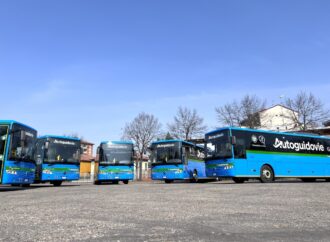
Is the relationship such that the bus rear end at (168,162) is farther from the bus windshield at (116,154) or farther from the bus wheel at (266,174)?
the bus wheel at (266,174)

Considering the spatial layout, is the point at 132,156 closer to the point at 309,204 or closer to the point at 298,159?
the point at 298,159

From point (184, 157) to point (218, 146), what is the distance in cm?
405

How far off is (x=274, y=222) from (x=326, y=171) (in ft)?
60.7

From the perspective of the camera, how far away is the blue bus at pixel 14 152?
1427cm

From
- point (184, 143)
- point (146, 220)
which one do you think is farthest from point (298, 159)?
point (146, 220)

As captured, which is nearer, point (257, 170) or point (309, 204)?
point (309, 204)

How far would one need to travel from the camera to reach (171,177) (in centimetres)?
2239

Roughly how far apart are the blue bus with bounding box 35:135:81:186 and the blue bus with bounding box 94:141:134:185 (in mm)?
1605

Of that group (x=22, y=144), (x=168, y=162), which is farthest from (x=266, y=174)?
(x=22, y=144)

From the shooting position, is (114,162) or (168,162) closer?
(114,162)

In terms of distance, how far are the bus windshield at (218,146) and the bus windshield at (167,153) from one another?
3.05 m

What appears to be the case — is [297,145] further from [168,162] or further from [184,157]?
[168,162]

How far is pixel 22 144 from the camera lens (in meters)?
15.6

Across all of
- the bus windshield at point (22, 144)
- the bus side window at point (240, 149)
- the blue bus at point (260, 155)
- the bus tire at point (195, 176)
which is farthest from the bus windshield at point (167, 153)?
the bus windshield at point (22, 144)
